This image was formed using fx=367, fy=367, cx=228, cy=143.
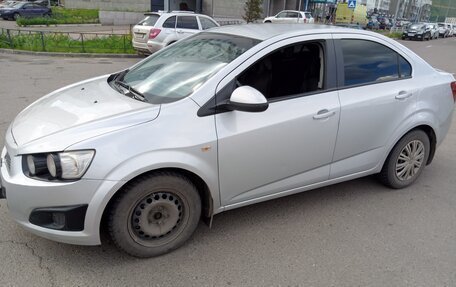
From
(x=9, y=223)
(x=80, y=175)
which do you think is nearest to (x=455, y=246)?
(x=80, y=175)

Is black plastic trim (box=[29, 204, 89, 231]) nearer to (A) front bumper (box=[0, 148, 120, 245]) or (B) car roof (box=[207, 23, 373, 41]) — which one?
(A) front bumper (box=[0, 148, 120, 245])

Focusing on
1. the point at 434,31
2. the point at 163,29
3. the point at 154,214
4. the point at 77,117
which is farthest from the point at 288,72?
the point at 434,31

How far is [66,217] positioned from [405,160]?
3.37 metres

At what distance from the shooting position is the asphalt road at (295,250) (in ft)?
8.47

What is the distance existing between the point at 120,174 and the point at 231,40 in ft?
5.21

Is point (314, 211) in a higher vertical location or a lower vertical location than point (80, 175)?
lower

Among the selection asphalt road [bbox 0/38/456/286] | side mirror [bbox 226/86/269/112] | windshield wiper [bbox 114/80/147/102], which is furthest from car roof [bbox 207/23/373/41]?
asphalt road [bbox 0/38/456/286]

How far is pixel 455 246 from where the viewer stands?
3.07 m

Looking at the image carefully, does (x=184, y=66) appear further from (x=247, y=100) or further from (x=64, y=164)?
(x=64, y=164)

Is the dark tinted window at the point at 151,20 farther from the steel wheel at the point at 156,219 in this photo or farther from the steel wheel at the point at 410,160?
the steel wheel at the point at 156,219

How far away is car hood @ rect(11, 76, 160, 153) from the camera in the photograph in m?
2.44

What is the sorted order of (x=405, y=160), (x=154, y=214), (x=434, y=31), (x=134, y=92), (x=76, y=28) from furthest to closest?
(x=434, y=31)
(x=76, y=28)
(x=405, y=160)
(x=134, y=92)
(x=154, y=214)

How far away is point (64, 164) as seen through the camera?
7.61 ft

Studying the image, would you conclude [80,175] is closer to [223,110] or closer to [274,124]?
[223,110]
